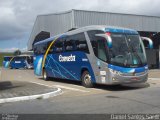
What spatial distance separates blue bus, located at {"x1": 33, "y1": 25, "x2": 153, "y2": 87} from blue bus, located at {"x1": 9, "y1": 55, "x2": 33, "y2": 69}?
1335 inches

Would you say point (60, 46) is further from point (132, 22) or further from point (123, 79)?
point (132, 22)

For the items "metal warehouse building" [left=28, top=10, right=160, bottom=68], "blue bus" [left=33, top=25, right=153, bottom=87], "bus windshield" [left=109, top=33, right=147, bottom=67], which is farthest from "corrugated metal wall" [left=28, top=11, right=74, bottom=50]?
"bus windshield" [left=109, top=33, right=147, bottom=67]

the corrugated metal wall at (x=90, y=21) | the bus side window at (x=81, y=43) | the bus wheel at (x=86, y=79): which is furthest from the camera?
the corrugated metal wall at (x=90, y=21)

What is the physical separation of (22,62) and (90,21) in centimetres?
2384

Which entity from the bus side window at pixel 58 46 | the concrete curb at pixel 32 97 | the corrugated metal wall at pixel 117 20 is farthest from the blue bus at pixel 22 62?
the concrete curb at pixel 32 97

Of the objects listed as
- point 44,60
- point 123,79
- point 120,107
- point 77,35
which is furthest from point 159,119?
point 44,60

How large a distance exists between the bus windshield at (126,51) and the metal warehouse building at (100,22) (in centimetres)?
1613

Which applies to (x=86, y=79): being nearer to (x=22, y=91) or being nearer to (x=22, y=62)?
(x=22, y=91)

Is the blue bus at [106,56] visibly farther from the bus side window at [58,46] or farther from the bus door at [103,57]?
the bus side window at [58,46]

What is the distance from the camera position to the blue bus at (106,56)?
16219 millimetres

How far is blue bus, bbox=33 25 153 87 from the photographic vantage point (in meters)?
16.2

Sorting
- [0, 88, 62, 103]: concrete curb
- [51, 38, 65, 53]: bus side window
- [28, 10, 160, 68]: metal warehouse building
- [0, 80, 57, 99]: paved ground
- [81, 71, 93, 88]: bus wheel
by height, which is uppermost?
[28, 10, 160, 68]: metal warehouse building

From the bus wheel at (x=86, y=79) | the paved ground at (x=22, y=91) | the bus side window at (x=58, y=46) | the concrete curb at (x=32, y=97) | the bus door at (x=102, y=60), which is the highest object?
the bus side window at (x=58, y=46)

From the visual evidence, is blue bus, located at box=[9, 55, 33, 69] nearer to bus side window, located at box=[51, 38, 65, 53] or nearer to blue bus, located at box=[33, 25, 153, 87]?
bus side window, located at box=[51, 38, 65, 53]
